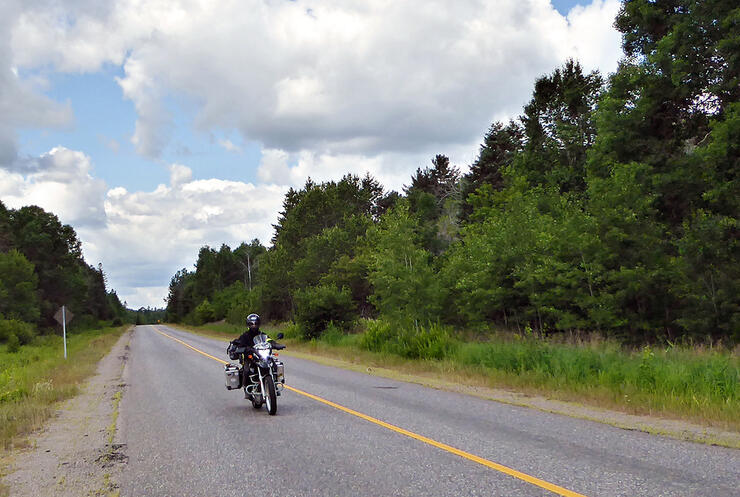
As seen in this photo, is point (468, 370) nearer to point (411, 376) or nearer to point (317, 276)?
point (411, 376)

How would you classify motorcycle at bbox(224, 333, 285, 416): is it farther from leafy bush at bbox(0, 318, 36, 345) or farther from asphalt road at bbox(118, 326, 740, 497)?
leafy bush at bbox(0, 318, 36, 345)

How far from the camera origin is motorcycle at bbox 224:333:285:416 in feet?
34.4

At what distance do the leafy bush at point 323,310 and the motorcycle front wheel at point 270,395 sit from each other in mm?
22077

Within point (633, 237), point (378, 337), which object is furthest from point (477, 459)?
point (633, 237)

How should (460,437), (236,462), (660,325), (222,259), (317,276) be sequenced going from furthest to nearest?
(222,259), (317,276), (660,325), (460,437), (236,462)

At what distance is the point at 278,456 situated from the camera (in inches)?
283

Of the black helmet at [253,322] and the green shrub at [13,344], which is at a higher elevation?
the black helmet at [253,322]

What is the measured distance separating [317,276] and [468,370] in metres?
31.4

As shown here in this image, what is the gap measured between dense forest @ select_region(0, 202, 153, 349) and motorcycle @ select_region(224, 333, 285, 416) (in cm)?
4386

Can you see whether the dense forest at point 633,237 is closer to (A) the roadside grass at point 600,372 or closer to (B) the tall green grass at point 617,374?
(A) the roadside grass at point 600,372

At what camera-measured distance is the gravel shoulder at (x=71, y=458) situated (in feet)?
20.7

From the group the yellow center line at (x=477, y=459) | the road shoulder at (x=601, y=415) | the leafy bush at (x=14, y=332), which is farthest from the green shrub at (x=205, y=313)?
the yellow center line at (x=477, y=459)

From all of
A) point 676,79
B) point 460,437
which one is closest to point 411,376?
point 460,437

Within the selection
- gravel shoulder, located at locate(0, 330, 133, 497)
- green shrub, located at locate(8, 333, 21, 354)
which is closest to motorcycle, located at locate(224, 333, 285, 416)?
gravel shoulder, located at locate(0, 330, 133, 497)
